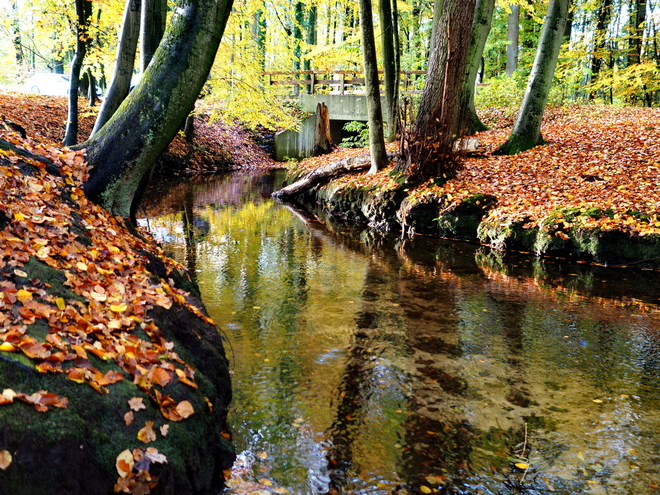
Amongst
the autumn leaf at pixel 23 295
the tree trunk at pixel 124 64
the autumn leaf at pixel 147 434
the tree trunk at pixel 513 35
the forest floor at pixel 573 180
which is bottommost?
the autumn leaf at pixel 147 434

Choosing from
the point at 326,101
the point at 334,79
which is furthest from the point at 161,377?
the point at 334,79

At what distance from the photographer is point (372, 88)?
1202cm

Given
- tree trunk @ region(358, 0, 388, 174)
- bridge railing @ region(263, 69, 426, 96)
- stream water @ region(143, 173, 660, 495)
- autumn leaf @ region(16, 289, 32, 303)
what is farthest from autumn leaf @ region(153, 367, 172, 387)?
bridge railing @ region(263, 69, 426, 96)

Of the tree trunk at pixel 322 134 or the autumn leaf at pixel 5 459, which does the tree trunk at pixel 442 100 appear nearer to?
the autumn leaf at pixel 5 459

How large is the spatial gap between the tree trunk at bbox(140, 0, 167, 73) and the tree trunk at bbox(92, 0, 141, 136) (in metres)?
0.45

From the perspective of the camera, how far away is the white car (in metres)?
23.5

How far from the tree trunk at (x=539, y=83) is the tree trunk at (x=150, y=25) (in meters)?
8.51

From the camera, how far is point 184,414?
2.71 m

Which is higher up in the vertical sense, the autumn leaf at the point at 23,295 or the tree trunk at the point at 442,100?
the tree trunk at the point at 442,100

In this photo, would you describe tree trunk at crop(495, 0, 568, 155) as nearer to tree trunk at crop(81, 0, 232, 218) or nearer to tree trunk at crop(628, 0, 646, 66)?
tree trunk at crop(81, 0, 232, 218)

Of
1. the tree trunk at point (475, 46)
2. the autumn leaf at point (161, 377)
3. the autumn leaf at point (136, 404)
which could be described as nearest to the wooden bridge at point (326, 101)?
the tree trunk at point (475, 46)

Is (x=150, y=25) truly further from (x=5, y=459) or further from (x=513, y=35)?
(x=513, y=35)

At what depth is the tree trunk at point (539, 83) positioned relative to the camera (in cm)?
1120

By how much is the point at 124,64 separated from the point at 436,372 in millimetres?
5431
